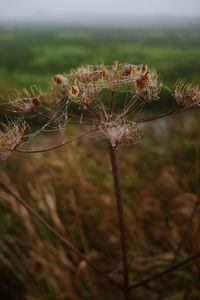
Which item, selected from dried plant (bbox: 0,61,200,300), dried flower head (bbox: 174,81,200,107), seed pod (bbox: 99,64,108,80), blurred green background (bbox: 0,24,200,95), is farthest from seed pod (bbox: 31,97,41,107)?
blurred green background (bbox: 0,24,200,95)

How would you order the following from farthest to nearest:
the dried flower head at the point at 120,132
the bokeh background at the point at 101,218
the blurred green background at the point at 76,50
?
the blurred green background at the point at 76,50
the bokeh background at the point at 101,218
the dried flower head at the point at 120,132

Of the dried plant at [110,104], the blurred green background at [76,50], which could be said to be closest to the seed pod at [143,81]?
the dried plant at [110,104]

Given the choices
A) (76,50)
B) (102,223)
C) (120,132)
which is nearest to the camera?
(120,132)

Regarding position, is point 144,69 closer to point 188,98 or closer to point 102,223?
point 188,98

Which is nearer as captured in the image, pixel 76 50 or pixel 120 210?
pixel 120 210

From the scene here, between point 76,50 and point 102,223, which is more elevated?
point 76,50

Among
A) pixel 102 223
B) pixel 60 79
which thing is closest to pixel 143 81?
pixel 60 79

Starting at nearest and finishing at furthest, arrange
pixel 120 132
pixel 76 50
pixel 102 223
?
pixel 120 132
pixel 102 223
pixel 76 50

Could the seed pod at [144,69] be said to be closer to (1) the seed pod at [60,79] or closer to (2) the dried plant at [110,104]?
(2) the dried plant at [110,104]

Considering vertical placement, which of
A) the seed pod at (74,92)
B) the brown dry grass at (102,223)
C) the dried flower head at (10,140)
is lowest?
the brown dry grass at (102,223)

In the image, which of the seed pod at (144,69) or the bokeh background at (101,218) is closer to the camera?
the seed pod at (144,69)

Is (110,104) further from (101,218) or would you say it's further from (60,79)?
(101,218)

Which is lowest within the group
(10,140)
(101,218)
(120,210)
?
(101,218)

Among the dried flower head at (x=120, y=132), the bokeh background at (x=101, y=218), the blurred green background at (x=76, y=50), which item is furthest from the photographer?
the blurred green background at (x=76, y=50)
